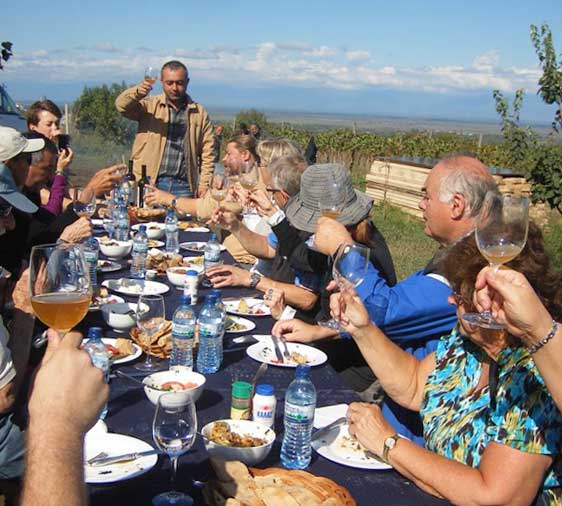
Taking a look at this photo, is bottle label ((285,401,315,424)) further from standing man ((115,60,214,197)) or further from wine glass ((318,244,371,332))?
standing man ((115,60,214,197))

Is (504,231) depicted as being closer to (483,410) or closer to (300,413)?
(483,410)

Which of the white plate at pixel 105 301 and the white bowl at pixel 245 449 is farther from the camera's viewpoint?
the white plate at pixel 105 301

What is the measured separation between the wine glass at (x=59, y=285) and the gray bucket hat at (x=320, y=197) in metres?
1.83

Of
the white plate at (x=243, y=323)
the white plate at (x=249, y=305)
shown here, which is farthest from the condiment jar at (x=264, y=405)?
the white plate at (x=249, y=305)

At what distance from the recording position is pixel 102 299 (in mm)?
3375

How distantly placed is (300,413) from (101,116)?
2426cm

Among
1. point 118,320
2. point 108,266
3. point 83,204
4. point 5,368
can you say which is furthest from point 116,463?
point 83,204

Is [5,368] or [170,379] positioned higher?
[5,368]

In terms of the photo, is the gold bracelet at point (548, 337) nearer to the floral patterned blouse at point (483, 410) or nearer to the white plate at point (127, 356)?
the floral patterned blouse at point (483, 410)

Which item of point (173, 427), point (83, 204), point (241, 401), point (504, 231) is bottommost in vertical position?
point (241, 401)

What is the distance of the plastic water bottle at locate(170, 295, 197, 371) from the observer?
2510mm

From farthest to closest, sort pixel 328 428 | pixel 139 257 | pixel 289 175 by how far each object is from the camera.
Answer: pixel 289 175 → pixel 139 257 → pixel 328 428

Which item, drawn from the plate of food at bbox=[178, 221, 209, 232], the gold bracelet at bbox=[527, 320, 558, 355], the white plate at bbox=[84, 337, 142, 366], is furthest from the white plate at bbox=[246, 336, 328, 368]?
the plate of food at bbox=[178, 221, 209, 232]

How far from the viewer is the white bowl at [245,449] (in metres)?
1.86
